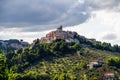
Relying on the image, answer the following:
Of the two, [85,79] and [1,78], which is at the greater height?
[1,78]

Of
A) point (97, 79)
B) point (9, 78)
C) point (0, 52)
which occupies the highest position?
point (0, 52)

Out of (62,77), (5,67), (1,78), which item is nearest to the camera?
(1,78)

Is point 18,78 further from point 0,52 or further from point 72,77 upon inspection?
point 0,52

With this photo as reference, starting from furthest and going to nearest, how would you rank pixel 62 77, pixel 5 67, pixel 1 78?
pixel 62 77
pixel 5 67
pixel 1 78

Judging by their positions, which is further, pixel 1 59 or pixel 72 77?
pixel 72 77

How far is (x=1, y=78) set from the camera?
69938mm

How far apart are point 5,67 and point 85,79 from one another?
124906 millimetres

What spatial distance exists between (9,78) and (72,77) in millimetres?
127014

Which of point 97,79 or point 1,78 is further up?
point 1,78

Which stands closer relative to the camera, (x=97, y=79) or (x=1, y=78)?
(x=1, y=78)

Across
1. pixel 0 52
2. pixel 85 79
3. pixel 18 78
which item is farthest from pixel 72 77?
pixel 0 52

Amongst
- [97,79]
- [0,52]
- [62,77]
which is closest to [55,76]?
[62,77]

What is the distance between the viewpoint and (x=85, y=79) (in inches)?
7736

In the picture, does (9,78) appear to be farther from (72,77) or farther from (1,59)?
(72,77)
